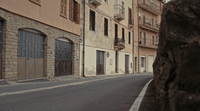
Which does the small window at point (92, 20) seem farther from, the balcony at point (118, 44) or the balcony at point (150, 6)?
the balcony at point (150, 6)

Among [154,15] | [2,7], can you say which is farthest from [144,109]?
[154,15]

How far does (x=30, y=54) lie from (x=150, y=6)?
27326mm

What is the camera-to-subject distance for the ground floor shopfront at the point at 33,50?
9.77 meters

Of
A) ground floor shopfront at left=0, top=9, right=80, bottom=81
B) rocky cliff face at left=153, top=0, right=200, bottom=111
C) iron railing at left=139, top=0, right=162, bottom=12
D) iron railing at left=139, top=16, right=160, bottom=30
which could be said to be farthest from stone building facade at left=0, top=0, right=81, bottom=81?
iron railing at left=139, top=0, right=162, bottom=12

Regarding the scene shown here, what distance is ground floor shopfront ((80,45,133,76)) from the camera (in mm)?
18750

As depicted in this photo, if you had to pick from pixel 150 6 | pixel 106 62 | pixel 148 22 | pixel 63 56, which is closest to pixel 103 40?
pixel 106 62

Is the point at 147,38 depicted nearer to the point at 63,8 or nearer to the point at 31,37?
the point at 63,8

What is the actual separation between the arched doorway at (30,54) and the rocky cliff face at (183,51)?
9.54 m

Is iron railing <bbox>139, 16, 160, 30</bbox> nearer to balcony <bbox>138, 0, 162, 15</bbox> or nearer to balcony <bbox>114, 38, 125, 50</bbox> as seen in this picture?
balcony <bbox>138, 0, 162, 15</bbox>

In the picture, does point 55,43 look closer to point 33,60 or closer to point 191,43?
point 33,60

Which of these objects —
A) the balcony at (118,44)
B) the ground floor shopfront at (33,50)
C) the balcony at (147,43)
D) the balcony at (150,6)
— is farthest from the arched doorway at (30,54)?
the balcony at (150,6)

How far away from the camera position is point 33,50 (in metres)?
12.1

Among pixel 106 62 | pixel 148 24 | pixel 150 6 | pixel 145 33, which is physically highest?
pixel 150 6

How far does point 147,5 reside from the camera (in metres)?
33.9
